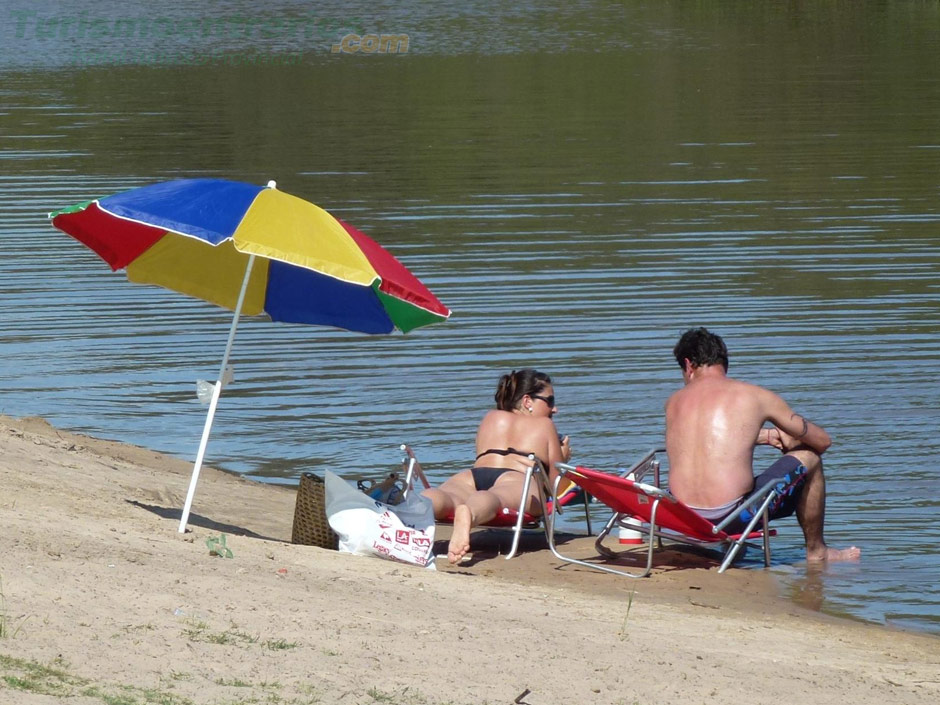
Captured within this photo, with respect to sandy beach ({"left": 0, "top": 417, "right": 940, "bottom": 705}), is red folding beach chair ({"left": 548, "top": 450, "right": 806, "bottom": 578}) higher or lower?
higher

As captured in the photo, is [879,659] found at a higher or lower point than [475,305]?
lower

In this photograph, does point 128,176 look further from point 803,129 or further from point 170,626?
point 170,626

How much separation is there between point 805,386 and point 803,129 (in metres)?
14.3

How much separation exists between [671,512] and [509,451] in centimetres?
108

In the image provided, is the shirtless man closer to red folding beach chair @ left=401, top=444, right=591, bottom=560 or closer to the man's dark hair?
the man's dark hair

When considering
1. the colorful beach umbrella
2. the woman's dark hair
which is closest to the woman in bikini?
the woman's dark hair

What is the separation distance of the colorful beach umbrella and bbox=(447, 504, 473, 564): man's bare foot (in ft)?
3.04

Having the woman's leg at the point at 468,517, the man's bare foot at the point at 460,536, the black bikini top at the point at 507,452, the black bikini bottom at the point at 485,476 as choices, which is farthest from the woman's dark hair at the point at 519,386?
the man's bare foot at the point at 460,536

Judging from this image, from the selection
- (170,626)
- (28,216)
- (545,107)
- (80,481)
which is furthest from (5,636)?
(545,107)

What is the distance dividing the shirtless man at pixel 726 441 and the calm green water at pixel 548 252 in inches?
16.8

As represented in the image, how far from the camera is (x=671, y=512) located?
716 centimetres

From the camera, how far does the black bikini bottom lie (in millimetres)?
7906

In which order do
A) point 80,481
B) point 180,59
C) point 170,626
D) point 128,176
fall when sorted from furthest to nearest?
point 180,59 → point 128,176 → point 80,481 → point 170,626

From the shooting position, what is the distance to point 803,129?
24453 millimetres
